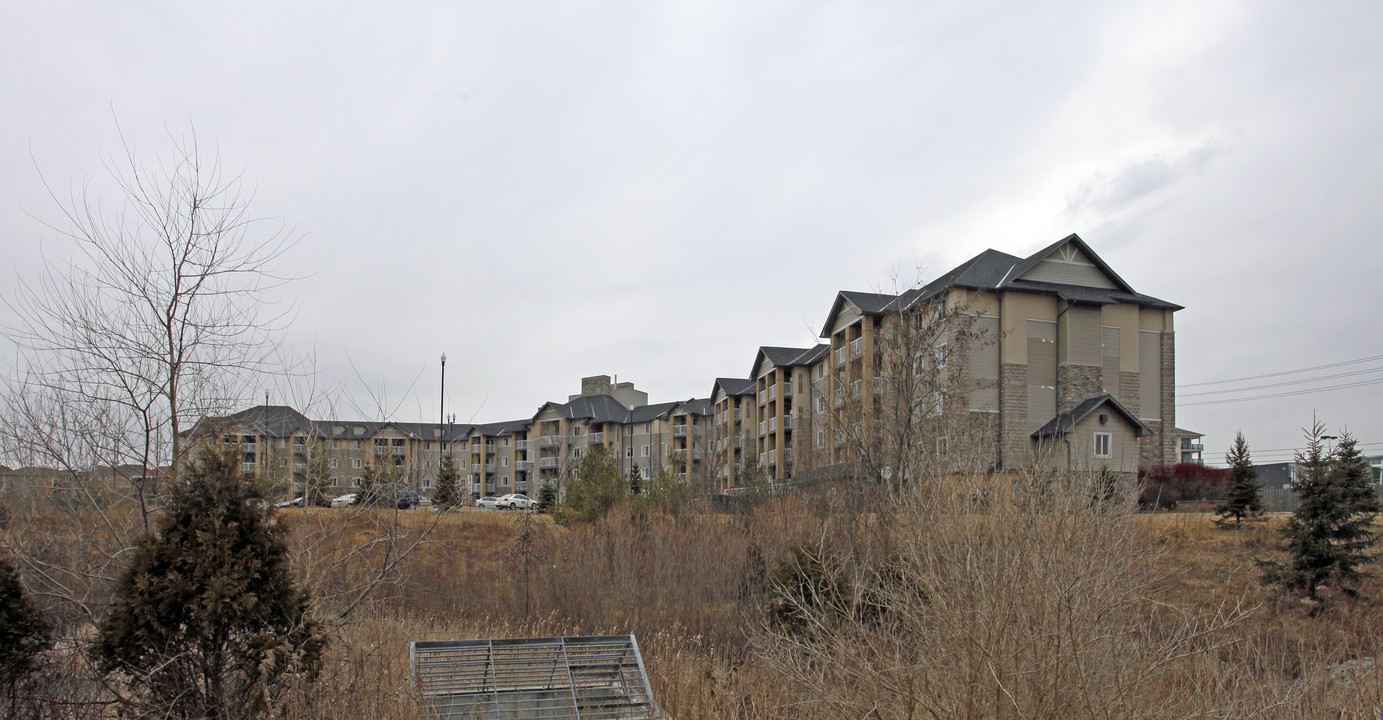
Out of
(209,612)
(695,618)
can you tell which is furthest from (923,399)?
(209,612)

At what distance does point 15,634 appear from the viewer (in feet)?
21.1

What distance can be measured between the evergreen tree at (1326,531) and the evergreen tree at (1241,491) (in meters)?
4.90

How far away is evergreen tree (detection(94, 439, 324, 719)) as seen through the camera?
604cm

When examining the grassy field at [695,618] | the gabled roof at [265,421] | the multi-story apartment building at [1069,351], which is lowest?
the grassy field at [695,618]

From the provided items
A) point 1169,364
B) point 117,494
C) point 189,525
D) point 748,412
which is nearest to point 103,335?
point 117,494

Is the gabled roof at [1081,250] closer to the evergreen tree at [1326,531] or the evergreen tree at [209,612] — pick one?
the evergreen tree at [1326,531]

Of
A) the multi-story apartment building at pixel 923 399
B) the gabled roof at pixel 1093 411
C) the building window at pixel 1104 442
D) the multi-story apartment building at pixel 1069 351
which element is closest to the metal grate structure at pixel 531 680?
the multi-story apartment building at pixel 923 399

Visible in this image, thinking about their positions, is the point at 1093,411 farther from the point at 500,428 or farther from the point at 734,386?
the point at 500,428

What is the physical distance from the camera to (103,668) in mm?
6055

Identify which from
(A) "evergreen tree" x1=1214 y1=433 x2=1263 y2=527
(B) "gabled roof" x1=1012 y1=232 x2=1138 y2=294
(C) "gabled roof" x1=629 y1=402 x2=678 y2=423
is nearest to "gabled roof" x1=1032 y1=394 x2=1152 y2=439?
(B) "gabled roof" x1=1012 y1=232 x2=1138 y2=294

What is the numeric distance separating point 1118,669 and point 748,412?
54.2 metres

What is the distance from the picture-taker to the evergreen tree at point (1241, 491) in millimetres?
20500

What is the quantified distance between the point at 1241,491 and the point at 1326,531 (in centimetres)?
602

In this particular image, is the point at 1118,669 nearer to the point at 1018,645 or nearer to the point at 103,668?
the point at 1018,645
